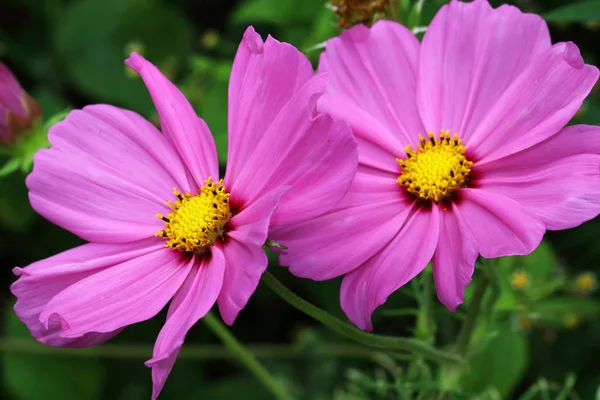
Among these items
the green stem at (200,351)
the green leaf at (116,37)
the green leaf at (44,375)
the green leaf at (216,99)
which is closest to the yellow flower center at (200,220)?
the green leaf at (216,99)

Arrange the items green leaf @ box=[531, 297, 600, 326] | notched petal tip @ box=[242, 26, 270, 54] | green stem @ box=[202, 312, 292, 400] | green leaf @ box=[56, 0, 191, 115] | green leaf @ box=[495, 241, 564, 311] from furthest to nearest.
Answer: green leaf @ box=[56, 0, 191, 115]
green leaf @ box=[531, 297, 600, 326]
green leaf @ box=[495, 241, 564, 311]
green stem @ box=[202, 312, 292, 400]
notched petal tip @ box=[242, 26, 270, 54]

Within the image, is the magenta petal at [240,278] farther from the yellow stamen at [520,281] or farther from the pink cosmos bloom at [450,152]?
the yellow stamen at [520,281]

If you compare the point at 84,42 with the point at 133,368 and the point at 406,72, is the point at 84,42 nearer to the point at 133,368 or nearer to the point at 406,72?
the point at 133,368

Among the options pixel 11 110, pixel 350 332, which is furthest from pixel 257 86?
pixel 11 110

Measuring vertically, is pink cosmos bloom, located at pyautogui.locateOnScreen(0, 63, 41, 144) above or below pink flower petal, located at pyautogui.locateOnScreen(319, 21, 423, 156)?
below

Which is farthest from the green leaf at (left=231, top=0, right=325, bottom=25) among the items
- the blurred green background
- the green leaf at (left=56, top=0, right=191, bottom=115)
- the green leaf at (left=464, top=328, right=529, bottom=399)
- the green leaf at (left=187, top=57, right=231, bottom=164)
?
the green leaf at (left=464, top=328, right=529, bottom=399)

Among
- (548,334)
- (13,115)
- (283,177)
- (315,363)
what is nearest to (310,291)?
(315,363)

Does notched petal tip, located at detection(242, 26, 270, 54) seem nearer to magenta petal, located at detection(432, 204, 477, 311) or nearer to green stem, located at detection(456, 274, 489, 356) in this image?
magenta petal, located at detection(432, 204, 477, 311)
